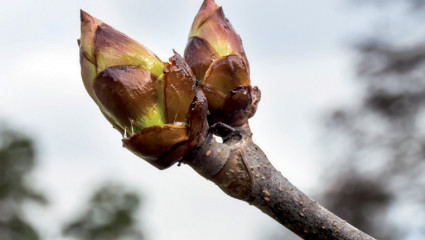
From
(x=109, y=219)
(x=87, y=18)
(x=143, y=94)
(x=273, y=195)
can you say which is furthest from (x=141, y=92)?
(x=109, y=219)

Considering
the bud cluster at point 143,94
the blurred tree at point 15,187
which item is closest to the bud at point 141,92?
the bud cluster at point 143,94

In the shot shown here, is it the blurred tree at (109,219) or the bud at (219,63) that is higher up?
the blurred tree at (109,219)

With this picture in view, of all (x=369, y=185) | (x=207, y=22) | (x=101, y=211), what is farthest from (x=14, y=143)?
(x=207, y=22)

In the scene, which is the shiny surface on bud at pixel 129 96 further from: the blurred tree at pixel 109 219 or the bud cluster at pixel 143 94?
the blurred tree at pixel 109 219

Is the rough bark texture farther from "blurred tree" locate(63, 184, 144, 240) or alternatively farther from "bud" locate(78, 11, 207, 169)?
"blurred tree" locate(63, 184, 144, 240)

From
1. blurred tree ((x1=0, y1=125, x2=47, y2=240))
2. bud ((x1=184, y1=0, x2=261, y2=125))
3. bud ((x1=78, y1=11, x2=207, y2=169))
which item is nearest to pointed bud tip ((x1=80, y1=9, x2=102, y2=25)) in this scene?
bud ((x1=78, y1=11, x2=207, y2=169))

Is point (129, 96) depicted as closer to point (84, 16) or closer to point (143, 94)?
point (143, 94)

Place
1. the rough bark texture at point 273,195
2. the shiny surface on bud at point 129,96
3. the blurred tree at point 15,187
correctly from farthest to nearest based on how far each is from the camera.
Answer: the blurred tree at point 15,187 → the rough bark texture at point 273,195 → the shiny surface on bud at point 129,96
